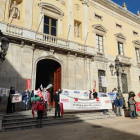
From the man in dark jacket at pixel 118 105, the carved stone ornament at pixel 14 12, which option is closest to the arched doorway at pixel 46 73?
the carved stone ornament at pixel 14 12

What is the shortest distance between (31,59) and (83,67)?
5.67 metres

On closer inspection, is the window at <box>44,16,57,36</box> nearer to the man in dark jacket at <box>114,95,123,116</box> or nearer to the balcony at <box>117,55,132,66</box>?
the man in dark jacket at <box>114,95,123,116</box>

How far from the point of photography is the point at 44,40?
12.7m

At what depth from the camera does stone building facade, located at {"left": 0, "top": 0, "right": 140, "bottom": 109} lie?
37.0 ft

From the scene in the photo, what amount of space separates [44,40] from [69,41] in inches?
108

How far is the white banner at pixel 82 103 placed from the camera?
9.39 metres

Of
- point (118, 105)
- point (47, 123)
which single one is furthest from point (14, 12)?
point (118, 105)

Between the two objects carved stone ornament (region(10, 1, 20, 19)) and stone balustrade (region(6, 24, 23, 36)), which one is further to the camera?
carved stone ornament (region(10, 1, 20, 19))

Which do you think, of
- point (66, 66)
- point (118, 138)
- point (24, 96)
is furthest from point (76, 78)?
point (118, 138)

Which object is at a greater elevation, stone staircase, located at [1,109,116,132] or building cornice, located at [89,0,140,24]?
building cornice, located at [89,0,140,24]

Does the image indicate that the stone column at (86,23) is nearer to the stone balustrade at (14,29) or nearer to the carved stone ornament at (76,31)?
the carved stone ornament at (76,31)

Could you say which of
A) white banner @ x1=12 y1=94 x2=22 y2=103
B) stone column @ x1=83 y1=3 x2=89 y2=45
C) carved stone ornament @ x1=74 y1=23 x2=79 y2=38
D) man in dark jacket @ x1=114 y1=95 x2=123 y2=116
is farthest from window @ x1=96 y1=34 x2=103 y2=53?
white banner @ x1=12 y1=94 x2=22 y2=103

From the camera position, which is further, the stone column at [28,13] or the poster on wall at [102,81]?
the poster on wall at [102,81]

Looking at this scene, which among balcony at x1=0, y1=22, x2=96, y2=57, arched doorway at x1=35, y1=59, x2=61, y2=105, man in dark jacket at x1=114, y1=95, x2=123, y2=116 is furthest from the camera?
arched doorway at x1=35, y1=59, x2=61, y2=105
